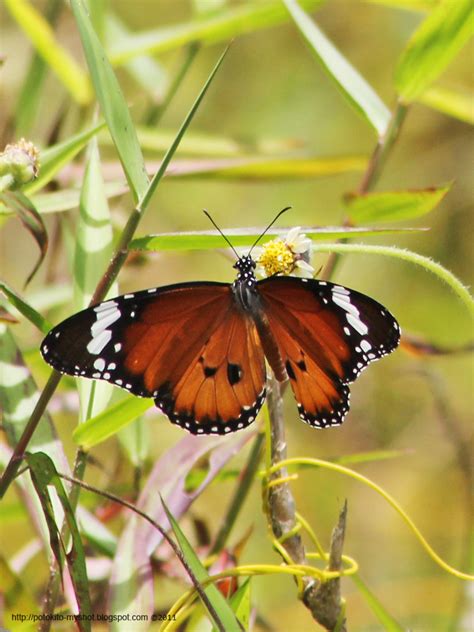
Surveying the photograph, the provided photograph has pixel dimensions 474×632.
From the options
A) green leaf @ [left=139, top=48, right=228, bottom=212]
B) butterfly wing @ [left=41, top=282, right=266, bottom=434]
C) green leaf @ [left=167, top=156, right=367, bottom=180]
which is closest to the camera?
green leaf @ [left=139, top=48, right=228, bottom=212]

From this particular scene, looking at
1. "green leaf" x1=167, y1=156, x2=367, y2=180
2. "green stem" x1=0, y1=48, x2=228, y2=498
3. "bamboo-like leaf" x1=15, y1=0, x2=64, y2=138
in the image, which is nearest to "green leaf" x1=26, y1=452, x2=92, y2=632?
"green stem" x1=0, y1=48, x2=228, y2=498

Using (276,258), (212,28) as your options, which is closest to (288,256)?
(276,258)

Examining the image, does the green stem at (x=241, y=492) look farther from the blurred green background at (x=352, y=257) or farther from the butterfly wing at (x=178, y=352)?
the blurred green background at (x=352, y=257)

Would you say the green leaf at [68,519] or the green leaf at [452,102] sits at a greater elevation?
the green leaf at [452,102]

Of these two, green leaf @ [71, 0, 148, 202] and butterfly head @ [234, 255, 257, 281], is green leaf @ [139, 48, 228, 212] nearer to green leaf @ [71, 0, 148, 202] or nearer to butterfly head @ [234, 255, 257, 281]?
green leaf @ [71, 0, 148, 202]

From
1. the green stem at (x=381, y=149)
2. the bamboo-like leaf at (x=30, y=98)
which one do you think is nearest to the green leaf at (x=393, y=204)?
the green stem at (x=381, y=149)

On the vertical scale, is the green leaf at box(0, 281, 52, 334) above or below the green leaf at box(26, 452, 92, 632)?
above
